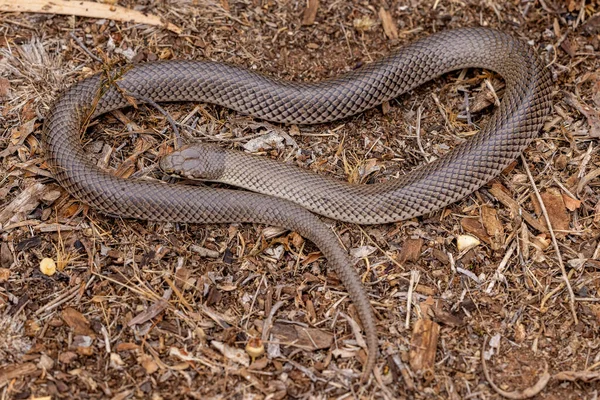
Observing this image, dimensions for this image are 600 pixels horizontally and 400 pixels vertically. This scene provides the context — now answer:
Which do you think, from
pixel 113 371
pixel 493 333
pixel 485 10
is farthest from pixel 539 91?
pixel 113 371

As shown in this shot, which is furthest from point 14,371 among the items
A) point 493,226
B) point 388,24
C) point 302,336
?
point 388,24

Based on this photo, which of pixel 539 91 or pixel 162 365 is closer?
pixel 162 365

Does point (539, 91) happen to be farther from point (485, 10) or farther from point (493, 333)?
point (493, 333)

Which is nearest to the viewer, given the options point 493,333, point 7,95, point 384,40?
point 493,333

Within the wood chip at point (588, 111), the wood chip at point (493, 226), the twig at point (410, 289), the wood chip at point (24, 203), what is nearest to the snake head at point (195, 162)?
the wood chip at point (24, 203)

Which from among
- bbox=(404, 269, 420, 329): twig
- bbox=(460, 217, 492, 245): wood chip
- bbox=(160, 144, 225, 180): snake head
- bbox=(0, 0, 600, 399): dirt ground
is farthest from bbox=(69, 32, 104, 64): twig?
bbox=(460, 217, 492, 245): wood chip
